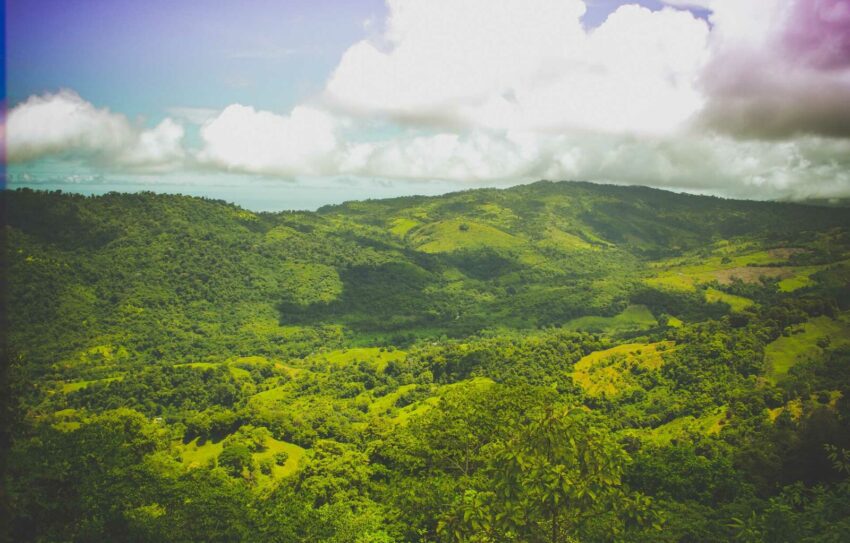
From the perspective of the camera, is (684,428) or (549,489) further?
(684,428)

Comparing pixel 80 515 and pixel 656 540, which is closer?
pixel 656 540

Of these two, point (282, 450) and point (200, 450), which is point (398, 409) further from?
point (200, 450)

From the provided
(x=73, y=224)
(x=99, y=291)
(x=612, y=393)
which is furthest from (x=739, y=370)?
(x=73, y=224)

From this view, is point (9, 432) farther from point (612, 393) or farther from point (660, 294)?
point (660, 294)

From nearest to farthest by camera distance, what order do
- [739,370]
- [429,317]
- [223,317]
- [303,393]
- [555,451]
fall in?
1. [555,451]
2. [739,370]
3. [303,393]
4. [223,317]
5. [429,317]

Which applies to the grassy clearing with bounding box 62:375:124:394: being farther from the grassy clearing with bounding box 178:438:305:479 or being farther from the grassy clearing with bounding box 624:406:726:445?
the grassy clearing with bounding box 624:406:726:445

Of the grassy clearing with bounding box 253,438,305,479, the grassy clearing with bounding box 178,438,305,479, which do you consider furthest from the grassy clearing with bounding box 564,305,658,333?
the grassy clearing with bounding box 178,438,305,479

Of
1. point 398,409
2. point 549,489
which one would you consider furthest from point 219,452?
point 549,489
